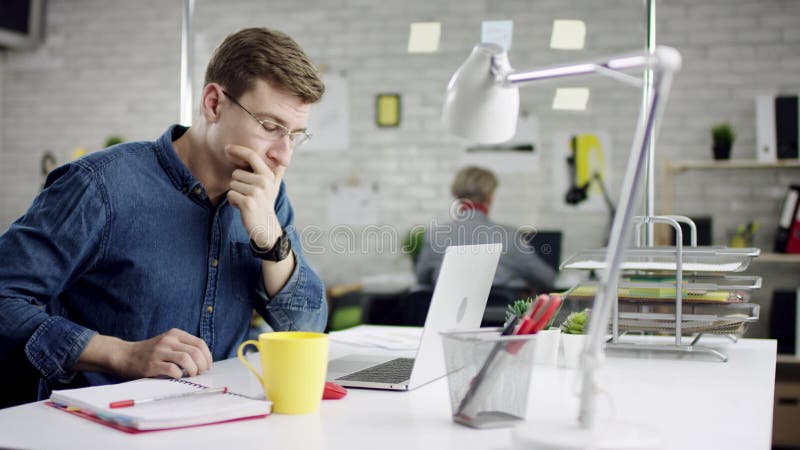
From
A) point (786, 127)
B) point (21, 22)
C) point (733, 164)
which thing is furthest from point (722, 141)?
point (21, 22)

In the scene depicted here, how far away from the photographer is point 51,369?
129 cm

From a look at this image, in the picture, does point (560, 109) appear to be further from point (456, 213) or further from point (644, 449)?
point (644, 449)

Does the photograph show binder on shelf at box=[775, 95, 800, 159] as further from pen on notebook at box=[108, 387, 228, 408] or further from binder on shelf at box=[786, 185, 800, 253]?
pen on notebook at box=[108, 387, 228, 408]

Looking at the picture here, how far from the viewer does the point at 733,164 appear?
13.2 ft

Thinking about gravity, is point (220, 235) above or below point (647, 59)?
below

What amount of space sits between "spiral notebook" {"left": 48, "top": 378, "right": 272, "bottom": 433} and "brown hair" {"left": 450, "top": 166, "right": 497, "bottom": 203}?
3423 millimetres

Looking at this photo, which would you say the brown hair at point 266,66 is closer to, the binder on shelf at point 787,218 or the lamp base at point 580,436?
the lamp base at point 580,436

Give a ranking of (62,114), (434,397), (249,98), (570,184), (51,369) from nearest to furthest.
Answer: (434,397) → (51,369) → (249,98) → (570,184) → (62,114)

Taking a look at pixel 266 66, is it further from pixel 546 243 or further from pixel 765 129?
pixel 765 129

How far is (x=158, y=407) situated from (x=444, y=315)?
0.41 m

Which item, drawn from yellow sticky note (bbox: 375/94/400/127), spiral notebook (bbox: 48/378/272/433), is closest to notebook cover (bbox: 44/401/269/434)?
spiral notebook (bbox: 48/378/272/433)

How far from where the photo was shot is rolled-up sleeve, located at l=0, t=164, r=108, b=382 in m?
1.28

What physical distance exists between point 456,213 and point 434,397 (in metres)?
3.49

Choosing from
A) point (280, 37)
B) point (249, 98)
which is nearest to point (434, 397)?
point (249, 98)
